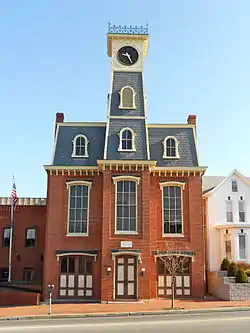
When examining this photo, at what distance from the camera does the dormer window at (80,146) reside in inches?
1243

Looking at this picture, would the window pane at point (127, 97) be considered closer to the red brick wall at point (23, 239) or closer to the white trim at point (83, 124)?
the white trim at point (83, 124)

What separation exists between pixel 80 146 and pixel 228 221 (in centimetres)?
1240

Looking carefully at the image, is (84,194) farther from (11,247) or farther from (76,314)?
(76,314)

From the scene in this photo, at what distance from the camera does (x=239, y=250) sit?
106 feet

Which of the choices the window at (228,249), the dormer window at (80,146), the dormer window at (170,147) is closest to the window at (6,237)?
the dormer window at (80,146)

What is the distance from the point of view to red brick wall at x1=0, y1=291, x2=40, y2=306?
2761 cm

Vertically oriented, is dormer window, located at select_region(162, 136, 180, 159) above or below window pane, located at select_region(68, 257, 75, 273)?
above

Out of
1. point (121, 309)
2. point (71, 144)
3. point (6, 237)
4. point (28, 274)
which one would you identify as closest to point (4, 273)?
point (28, 274)

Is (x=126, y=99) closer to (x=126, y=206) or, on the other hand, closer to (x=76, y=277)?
(x=126, y=206)

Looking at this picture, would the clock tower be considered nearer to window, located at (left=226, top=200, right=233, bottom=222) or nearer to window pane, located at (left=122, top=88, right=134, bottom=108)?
window pane, located at (left=122, top=88, right=134, bottom=108)

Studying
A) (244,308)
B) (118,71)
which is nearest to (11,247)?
(118,71)

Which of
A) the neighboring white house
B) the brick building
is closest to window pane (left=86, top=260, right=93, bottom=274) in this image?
the brick building

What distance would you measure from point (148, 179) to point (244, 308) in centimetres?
1040

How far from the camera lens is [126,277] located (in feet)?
95.6
